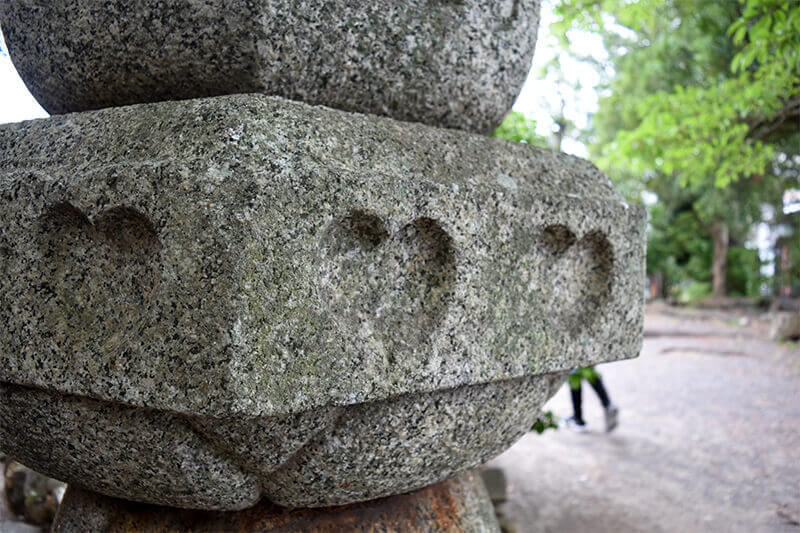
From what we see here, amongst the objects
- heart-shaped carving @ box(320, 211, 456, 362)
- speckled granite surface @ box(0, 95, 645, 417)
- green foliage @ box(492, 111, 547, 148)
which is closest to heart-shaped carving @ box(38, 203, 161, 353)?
speckled granite surface @ box(0, 95, 645, 417)

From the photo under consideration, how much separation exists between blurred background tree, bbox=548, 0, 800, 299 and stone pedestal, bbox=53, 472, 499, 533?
263 centimetres

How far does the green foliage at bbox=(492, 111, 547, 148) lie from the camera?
3.01m

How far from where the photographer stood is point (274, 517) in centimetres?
133

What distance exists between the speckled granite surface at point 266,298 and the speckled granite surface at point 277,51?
0.10 meters

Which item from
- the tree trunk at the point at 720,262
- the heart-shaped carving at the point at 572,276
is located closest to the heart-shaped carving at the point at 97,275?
the heart-shaped carving at the point at 572,276

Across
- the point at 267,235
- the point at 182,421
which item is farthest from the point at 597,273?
the point at 182,421

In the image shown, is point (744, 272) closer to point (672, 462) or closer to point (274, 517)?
point (672, 462)

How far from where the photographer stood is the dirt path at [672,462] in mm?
3189

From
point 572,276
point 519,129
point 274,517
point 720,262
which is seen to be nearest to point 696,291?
point 720,262

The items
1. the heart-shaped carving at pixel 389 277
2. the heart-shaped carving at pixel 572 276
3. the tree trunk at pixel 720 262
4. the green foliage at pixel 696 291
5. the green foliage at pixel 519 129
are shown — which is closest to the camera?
the heart-shaped carving at pixel 389 277

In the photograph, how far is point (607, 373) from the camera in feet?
25.3

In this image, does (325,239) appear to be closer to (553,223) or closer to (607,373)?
(553,223)

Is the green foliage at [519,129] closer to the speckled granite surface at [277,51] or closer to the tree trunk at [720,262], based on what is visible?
the speckled granite surface at [277,51]

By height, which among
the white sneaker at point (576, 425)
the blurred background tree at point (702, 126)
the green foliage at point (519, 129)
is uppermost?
the blurred background tree at point (702, 126)
